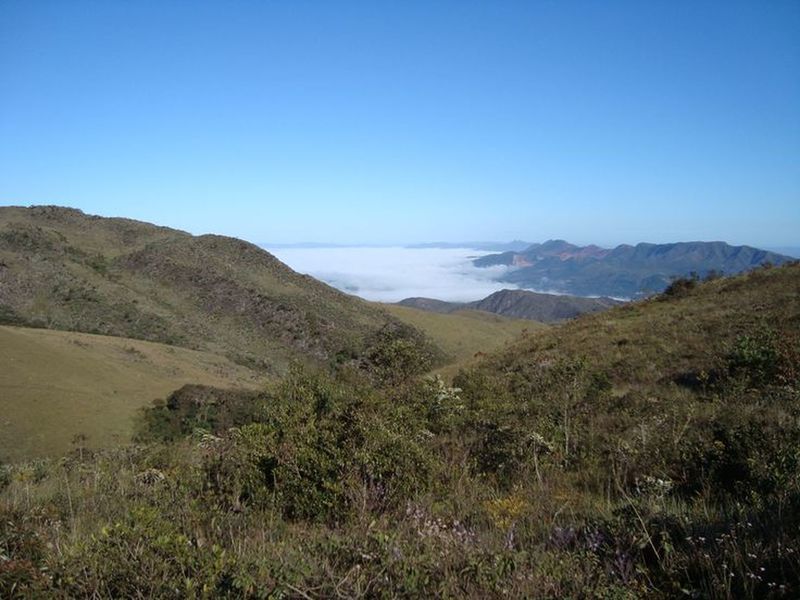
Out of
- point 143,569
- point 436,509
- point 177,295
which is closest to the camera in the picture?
point 143,569

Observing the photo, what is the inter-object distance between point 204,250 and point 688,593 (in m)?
70.6

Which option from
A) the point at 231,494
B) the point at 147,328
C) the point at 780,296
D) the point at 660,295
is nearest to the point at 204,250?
the point at 147,328

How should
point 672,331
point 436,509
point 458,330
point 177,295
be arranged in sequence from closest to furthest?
point 436,509 < point 672,331 < point 177,295 < point 458,330

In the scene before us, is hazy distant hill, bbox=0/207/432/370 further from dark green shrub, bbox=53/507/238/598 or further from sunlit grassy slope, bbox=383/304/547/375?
dark green shrub, bbox=53/507/238/598

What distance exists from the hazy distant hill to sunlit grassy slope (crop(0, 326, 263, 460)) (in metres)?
9.74

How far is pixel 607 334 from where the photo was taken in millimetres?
18578

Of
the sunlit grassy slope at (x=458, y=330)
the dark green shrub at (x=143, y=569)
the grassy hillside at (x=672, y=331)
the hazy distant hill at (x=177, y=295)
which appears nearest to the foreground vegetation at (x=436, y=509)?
Answer: the dark green shrub at (x=143, y=569)

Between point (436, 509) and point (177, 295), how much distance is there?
A: 58.6m

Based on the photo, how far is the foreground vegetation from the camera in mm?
2621

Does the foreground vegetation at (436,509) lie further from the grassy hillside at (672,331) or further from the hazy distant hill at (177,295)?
the hazy distant hill at (177,295)

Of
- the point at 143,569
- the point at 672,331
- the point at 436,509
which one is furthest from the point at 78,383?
the point at 143,569

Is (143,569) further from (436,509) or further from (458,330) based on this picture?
(458,330)

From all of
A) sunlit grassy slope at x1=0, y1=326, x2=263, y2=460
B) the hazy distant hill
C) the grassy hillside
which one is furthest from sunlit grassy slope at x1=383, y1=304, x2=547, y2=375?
the grassy hillside

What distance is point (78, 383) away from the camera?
26078 mm
